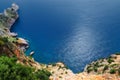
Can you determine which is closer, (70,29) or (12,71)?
(12,71)

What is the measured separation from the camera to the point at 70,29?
12012cm

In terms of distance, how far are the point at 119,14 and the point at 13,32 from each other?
49379 millimetres

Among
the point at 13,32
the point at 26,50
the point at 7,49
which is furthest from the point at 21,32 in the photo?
the point at 7,49

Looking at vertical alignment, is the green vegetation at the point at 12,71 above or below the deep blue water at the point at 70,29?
below

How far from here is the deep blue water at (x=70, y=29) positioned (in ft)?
320

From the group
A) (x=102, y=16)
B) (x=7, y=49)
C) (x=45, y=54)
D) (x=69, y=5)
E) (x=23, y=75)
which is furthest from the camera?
(x=69, y=5)

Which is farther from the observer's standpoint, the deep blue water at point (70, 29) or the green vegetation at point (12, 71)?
the deep blue water at point (70, 29)

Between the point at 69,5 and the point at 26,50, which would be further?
the point at 69,5

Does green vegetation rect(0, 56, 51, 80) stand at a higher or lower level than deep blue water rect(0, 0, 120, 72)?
lower

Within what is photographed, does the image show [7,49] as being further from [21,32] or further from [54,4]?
[54,4]

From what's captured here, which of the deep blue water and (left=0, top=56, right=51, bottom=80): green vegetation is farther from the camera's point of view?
the deep blue water

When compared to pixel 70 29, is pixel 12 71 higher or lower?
lower

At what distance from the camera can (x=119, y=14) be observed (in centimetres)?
13125

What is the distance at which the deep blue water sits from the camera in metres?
97.7
